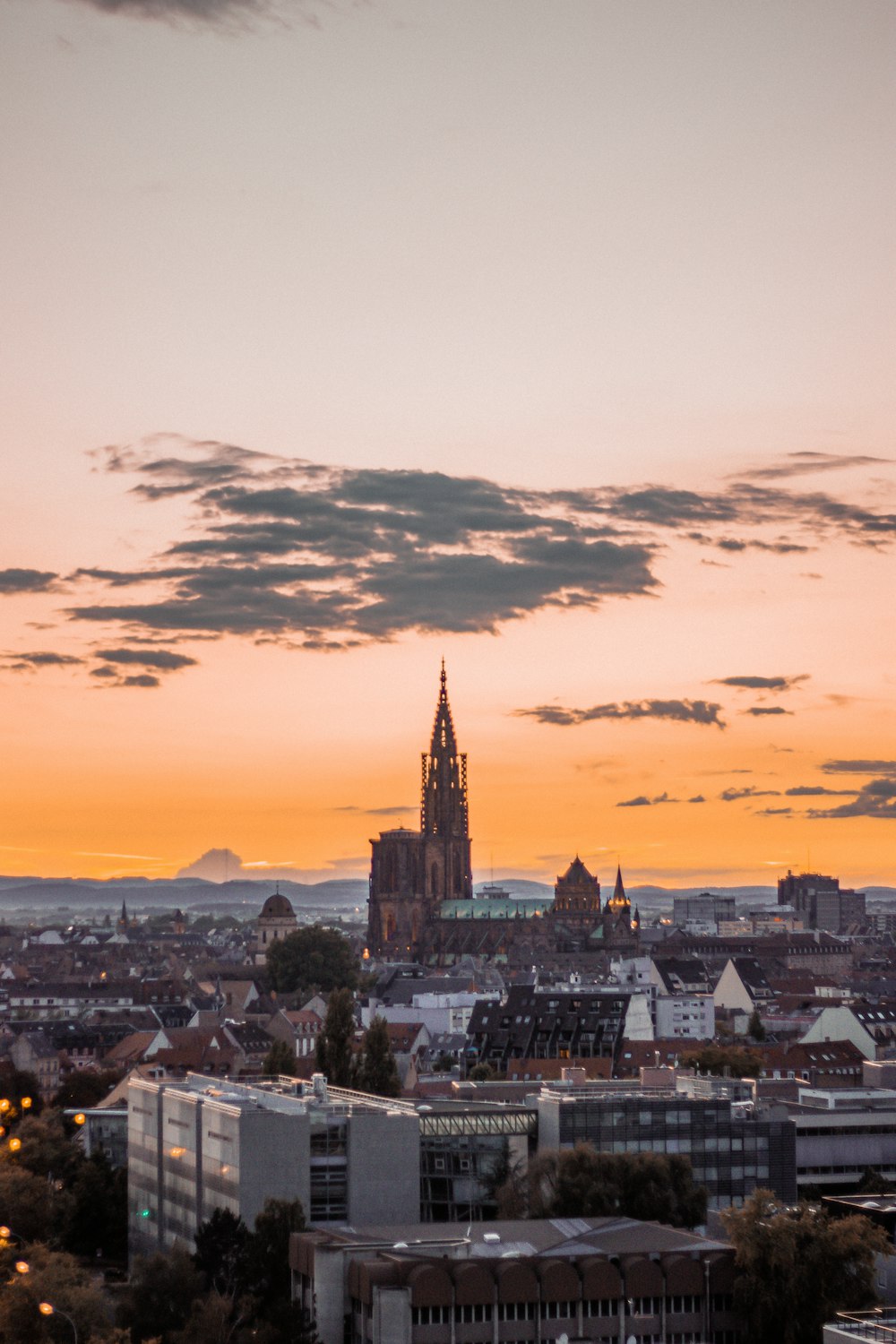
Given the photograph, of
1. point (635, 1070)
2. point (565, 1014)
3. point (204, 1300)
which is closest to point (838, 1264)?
point (204, 1300)

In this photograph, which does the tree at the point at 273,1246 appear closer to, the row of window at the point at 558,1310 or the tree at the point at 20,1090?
the row of window at the point at 558,1310

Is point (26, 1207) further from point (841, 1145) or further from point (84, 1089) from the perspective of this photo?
point (84, 1089)

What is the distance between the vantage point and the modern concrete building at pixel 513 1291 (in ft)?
207

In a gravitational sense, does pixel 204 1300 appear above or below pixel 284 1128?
below

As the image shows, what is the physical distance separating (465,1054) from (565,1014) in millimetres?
8274

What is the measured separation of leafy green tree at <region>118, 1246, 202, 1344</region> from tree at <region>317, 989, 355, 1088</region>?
3875 centimetres

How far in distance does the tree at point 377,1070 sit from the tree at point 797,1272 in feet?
150

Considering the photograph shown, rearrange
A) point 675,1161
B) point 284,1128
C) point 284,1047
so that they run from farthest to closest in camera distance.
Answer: point 284,1047, point 675,1161, point 284,1128

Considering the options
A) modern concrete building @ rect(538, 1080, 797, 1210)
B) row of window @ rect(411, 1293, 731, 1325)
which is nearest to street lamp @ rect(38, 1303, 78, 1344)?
row of window @ rect(411, 1293, 731, 1325)

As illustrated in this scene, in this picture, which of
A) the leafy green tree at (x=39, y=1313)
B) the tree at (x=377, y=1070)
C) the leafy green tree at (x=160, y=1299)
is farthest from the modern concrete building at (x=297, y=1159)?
the tree at (x=377, y=1070)

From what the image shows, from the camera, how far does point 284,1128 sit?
7594cm

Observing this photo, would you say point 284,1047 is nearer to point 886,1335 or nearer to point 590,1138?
point 590,1138

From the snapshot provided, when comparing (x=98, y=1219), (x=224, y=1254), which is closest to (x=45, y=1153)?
(x=98, y=1219)

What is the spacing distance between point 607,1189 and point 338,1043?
36456 millimetres
